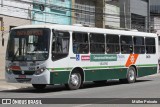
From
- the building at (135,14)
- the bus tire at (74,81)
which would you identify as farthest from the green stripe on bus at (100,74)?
the building at (135,14)

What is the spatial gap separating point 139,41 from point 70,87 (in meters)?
7.42

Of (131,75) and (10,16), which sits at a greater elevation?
(10,16)

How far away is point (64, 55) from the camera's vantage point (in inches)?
787

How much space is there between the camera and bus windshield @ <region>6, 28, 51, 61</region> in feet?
63.0

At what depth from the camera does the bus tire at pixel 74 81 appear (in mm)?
20453

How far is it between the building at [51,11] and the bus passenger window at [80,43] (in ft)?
38.5

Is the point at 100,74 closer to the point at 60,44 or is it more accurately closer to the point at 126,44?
the point at 126,44

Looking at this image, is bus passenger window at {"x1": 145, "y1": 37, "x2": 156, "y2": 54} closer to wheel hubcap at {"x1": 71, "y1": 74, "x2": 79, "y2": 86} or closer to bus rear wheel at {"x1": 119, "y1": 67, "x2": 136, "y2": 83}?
bus rear wheel at {"x1": 119, "y1": 67, "x2": 136, "y2": 83}

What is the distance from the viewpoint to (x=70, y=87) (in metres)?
20.5

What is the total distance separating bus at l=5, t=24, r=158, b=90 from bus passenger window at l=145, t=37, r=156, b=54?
2581mm

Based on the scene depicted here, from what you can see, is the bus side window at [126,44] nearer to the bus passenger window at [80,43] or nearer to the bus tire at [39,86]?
the bus passenger window at [80,43]

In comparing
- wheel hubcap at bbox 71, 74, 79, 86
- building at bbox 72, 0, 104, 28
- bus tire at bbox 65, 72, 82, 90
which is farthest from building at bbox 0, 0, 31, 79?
wheel hubcap at bbox 71, 74, 79, 86

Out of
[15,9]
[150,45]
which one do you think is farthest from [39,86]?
[15,9]

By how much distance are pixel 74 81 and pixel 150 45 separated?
27.5 ft
